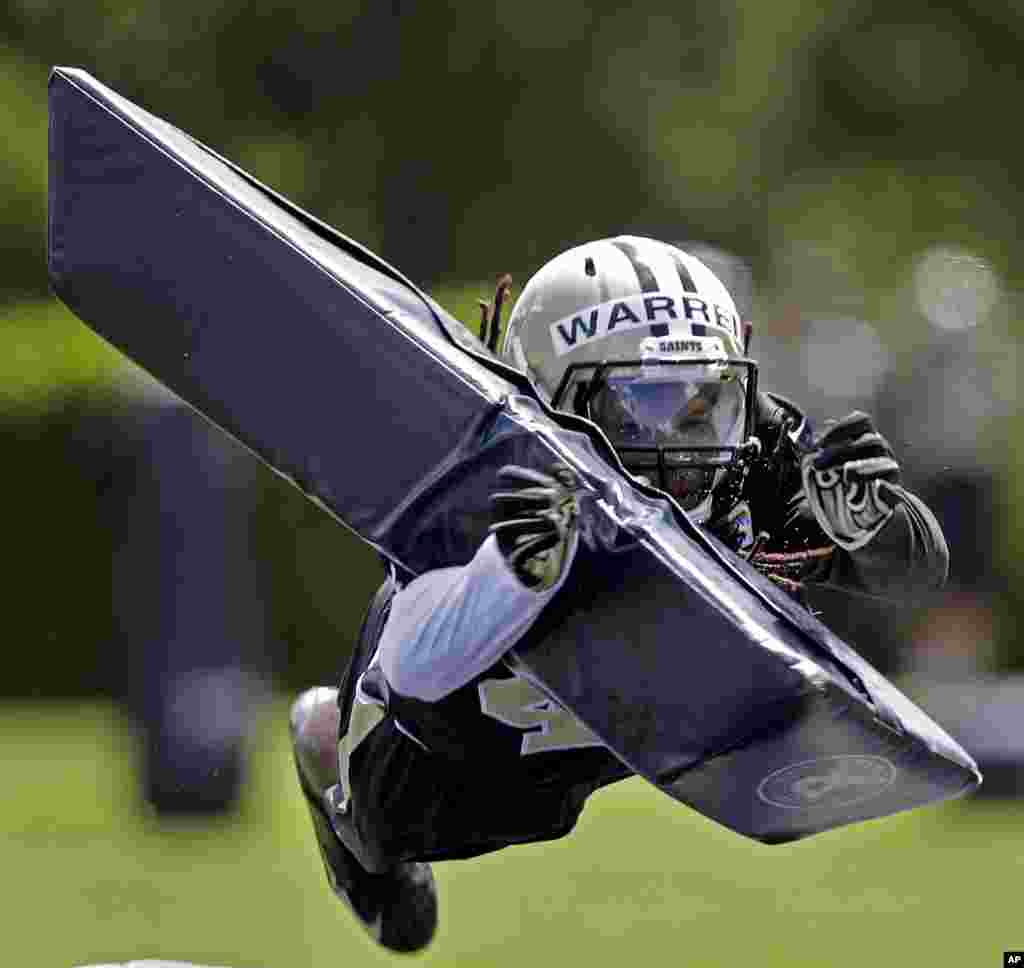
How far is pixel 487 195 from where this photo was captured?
707 centimetres

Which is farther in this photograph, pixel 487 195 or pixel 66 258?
pixel 487 195

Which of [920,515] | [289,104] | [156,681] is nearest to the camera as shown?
[920,515]

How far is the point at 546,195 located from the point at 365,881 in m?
3.75

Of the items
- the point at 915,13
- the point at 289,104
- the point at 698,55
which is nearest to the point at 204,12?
the point at 289,104

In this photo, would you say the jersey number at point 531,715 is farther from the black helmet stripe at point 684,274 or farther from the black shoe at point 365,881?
the black shoe at point 365,881

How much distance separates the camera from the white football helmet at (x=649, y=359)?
302 centimetres

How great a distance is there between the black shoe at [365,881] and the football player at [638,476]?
0.32m

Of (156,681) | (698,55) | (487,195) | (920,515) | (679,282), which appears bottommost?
(156,681)

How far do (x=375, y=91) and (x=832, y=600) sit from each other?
2.09m

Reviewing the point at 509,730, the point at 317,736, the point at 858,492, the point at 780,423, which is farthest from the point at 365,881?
the point at 858,492

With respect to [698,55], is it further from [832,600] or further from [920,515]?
[920,515]

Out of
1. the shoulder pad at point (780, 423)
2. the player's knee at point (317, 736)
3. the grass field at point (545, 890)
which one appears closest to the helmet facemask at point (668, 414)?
the shoulder pad at point (780, 423)

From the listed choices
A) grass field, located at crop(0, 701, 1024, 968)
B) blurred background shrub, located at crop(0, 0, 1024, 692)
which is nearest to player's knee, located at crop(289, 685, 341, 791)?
grass field, located at crop(0, 701, 1024, 968)

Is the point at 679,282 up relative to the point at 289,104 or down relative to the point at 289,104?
up
